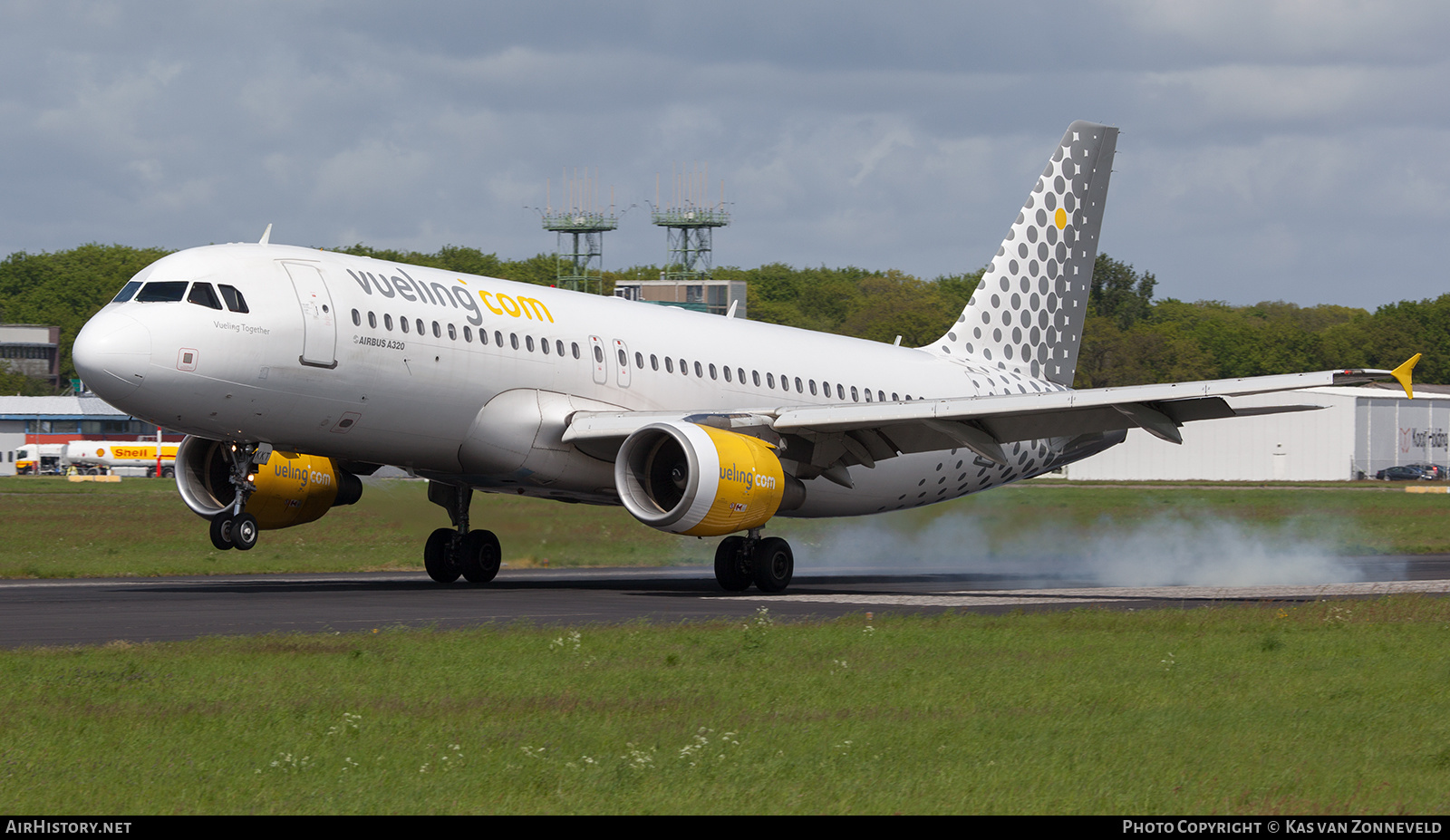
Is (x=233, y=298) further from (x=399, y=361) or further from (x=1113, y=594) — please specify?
(x=1113, y=594)

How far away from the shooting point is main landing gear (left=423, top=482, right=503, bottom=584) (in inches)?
1061

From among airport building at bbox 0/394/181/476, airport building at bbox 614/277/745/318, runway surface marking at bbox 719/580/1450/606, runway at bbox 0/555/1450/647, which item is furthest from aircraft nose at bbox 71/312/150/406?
airport building at bbox 0/394/181/476

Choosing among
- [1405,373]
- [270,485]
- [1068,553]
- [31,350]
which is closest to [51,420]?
[31,350]

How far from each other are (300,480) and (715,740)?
54.5 ft

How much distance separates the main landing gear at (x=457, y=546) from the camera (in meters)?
26.9

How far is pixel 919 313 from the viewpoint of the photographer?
5482 inches

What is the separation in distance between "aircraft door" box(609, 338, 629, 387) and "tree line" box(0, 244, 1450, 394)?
103799mm

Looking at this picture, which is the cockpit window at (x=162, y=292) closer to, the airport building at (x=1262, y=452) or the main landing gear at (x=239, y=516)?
the main landing gear at (x=239, y=516)

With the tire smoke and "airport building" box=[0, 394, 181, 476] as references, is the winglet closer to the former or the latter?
the tire smoke

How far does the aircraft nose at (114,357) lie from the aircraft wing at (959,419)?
20.3ft

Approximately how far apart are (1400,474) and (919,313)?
46491 millimetres

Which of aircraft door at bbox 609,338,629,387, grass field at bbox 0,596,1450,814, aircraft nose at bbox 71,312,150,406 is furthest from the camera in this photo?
aircraft door at bbox 609,338,629,387
